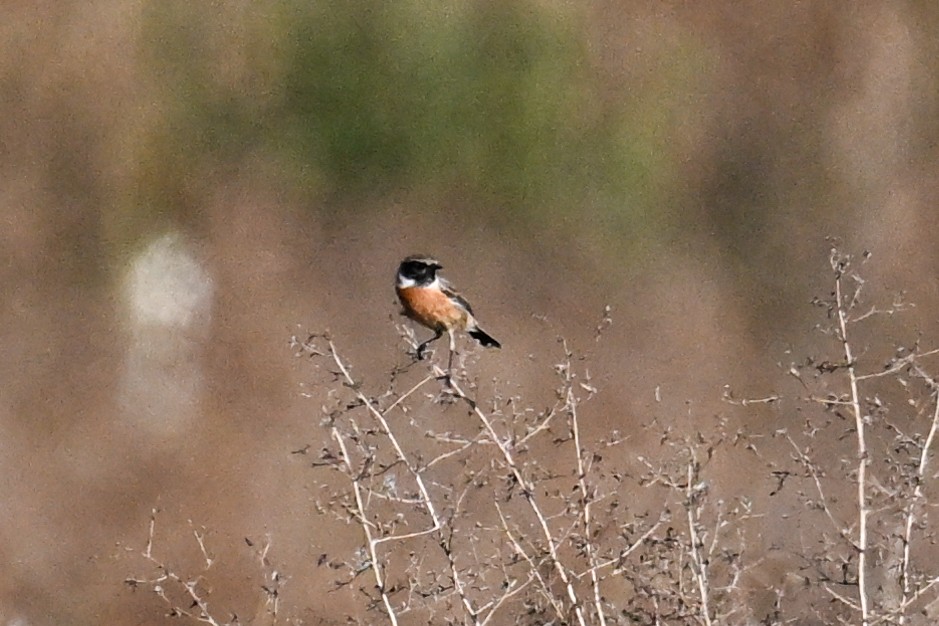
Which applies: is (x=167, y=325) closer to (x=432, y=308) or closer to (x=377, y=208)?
(x=377, y=208)

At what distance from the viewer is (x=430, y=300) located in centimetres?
529

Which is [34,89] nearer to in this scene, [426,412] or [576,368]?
[426,412]

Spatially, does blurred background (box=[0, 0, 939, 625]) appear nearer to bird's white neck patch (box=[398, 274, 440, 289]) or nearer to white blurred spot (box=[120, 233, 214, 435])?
white blurred spot (box=[120, 233, 214, 435])

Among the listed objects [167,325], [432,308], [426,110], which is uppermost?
[426,110]

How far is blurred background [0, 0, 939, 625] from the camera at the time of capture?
9.87 m

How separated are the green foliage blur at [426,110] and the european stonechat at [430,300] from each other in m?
5.09

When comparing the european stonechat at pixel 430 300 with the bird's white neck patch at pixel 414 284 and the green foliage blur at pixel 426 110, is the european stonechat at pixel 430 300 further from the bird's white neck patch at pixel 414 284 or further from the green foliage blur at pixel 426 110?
the green foliage blur at pixel 426 110

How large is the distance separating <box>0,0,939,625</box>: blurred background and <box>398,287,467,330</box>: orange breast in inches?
160

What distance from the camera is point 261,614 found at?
7.80 m

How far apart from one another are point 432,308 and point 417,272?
206 mm

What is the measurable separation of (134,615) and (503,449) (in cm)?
629

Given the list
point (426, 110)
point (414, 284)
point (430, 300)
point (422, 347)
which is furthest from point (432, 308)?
point (426, 110)

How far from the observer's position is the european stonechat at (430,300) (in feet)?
17.3

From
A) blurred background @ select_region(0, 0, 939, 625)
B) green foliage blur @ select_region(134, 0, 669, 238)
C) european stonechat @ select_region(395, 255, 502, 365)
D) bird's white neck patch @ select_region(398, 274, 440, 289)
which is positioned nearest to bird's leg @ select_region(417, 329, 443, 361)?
european stonechat @ select_region(395, 255, 502, 365)
